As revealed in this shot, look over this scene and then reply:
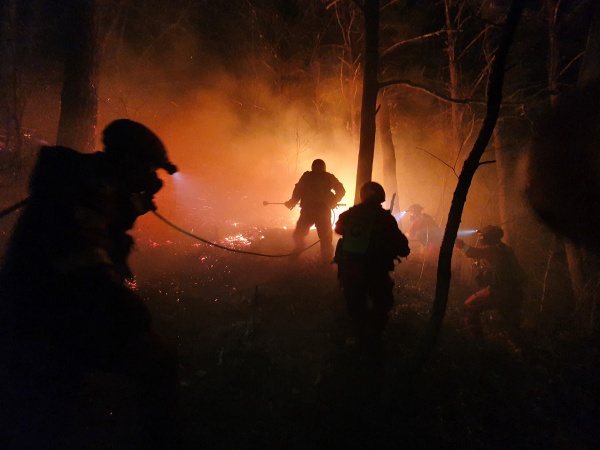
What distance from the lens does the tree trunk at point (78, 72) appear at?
6008 mm

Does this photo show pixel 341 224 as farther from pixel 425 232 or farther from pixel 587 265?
pixel 425 232

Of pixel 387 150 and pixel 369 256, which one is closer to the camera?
pixel 369 256

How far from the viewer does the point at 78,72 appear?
6.05m

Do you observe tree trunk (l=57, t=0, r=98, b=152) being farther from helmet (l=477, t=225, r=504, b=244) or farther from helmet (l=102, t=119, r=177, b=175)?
helmet (l=477, t=225, r=504, b=244)

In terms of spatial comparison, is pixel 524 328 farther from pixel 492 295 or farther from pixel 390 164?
pixel 390 164

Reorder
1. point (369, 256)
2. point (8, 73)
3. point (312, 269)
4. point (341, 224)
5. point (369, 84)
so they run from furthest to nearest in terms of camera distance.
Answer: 1. point (8, 73)
2. point (312, 269)
3. point (369, 84)
4. point (341, 224)
5. point (369, 256)

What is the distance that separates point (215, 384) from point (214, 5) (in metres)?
15.9

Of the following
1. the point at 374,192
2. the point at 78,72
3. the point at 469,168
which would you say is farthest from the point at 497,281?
the point at 78,72

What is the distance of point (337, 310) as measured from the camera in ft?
16.0

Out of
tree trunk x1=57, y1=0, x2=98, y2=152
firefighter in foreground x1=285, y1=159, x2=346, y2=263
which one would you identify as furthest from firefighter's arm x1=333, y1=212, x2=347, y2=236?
tree trunk x1=57, y1=0, x2=98, y2=152

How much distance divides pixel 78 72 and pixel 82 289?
5.97 metres

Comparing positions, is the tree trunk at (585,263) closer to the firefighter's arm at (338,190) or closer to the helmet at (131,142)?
the firefighter's arm at (338,190)

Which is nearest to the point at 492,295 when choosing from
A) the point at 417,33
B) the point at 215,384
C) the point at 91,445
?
the point at 215,384

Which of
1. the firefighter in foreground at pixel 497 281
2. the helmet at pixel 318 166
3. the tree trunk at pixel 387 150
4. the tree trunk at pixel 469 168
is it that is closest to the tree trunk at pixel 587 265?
the firefighter in foreground at pixel 497 281
